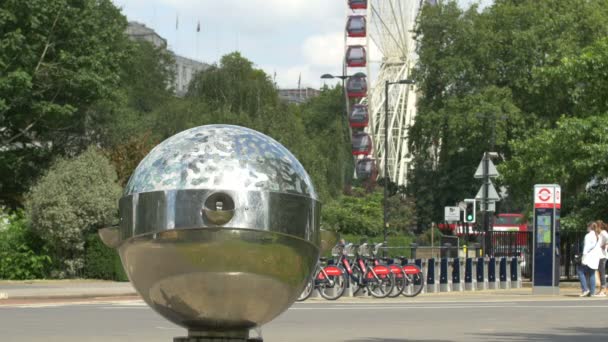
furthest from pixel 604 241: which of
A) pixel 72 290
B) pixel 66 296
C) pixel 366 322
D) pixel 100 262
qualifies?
pixel 100 262

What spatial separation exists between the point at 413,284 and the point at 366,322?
10026 millimetres

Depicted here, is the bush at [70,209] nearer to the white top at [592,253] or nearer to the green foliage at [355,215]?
the white top at [592,253]

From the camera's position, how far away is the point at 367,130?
79250 millimetres

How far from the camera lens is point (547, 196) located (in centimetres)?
2983

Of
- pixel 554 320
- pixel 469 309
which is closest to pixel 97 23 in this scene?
pixel 469 309

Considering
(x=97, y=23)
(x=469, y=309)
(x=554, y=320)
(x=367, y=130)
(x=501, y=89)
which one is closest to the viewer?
(x=554, y=320)

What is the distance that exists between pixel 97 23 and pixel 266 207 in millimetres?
40224

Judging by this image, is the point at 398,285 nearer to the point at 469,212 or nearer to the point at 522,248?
the point at 469,212

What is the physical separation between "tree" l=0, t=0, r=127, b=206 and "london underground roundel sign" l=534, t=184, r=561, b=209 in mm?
19015

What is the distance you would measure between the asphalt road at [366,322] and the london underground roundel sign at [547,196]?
3.78 meters

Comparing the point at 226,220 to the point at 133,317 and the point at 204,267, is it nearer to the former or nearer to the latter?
the point at 204,267

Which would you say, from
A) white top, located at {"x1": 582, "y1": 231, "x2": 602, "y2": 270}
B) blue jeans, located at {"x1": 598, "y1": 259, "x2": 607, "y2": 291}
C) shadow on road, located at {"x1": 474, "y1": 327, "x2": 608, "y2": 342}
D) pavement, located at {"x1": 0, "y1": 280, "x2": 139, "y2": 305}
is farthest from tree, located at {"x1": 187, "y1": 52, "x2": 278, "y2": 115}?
shadow on road, located at {"x1": 474, "y1": 327, "x2": 608, "y2": 342}

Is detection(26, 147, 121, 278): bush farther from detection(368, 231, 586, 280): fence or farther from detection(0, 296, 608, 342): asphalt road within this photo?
detection(0, 296, 608, 342): asphalt road

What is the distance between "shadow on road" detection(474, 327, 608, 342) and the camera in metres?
15.7
